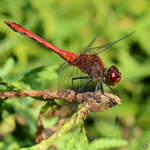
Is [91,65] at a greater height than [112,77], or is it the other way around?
[91,65]

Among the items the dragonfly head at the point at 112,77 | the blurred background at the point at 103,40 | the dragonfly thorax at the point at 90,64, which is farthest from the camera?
the blurred background at the point at 103,40

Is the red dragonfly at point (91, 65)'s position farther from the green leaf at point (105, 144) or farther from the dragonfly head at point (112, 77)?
the green leaf at point (105, 144)

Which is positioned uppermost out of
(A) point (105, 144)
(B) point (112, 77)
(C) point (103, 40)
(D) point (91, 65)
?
(C) point (103, 40)

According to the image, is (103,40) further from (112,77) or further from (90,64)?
(112,77)

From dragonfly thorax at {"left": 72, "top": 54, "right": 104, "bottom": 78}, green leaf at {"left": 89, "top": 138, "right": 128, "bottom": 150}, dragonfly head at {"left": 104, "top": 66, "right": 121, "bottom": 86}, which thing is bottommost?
green leaf at {"left": 89, "top": 138, "right": 128, "bottom": 150}

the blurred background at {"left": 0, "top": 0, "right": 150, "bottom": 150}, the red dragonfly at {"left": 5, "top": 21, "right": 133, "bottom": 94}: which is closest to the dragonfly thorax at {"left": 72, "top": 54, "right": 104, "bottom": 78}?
the red dragonfly at {"left": 5, "top": 21, "right": 133, "bottom": 94}

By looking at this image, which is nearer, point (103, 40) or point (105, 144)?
point (105, 144)

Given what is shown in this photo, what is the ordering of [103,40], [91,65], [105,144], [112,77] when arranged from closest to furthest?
1. [105,144]
2. [112,77]
3. [91,65]
4. [103,40]

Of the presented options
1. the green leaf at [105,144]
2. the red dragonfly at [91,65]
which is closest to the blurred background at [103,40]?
the red dragonfly at [91,65]

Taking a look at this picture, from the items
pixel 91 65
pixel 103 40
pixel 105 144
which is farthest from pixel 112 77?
pixel 103 40

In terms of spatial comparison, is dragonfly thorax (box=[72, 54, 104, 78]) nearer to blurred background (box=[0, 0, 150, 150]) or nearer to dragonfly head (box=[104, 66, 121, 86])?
dragonfly head (box=[104, 66, 121, 86])

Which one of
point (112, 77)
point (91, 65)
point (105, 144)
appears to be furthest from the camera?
point (91, 65)
